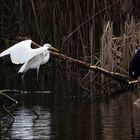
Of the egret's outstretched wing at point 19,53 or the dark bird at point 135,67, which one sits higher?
the egret's outstretched wing at point 19,53

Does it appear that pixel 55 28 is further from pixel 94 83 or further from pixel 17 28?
pixel 94 83

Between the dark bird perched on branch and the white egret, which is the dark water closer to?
the dark bird perched on branch

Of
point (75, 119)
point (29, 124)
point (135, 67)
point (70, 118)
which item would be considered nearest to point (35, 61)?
point (135, 67)

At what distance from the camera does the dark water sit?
320 inches

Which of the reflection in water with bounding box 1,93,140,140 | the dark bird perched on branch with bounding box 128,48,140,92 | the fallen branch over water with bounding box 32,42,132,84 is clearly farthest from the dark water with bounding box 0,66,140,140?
the dark bird perched on branch with bounding box 128,48,140,92

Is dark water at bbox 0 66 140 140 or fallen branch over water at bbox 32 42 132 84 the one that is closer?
dark water at bbox 0 66 140 140

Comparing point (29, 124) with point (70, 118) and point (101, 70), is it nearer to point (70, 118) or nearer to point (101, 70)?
point (70, 118)

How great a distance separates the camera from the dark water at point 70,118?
814 centimetres

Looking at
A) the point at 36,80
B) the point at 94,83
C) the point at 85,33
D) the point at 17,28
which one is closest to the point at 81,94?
the point at 94,83

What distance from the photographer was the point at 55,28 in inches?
719

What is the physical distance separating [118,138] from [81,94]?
5.33 m

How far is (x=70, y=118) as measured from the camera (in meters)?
9.51

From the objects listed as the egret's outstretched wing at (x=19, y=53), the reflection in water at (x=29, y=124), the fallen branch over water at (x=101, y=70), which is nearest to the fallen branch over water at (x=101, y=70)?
the fallen branch over water at (x=101, y=70)

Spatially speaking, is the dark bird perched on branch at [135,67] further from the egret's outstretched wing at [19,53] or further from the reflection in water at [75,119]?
the egret's outstretched wing at [19,53]
